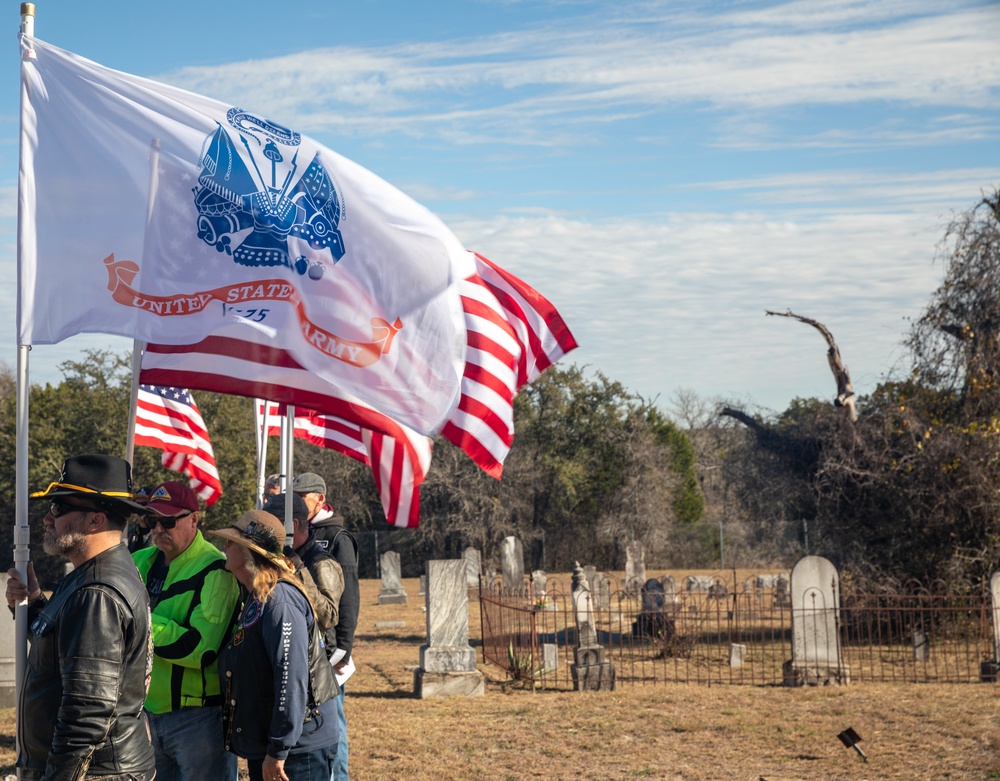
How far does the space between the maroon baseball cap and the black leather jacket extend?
0.95m

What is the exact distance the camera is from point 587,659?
12.6 m

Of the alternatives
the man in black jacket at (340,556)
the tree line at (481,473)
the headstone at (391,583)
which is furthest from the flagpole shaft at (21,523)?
the tree line at (481,473)

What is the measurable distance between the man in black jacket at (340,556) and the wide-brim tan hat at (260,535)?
1411 millimetres

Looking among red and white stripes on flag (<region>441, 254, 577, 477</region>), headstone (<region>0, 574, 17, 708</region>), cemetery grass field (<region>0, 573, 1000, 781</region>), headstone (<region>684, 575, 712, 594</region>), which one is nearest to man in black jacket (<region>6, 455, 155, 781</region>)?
red and white stripes on flag (<region>441, 254, 577, 477</region>)

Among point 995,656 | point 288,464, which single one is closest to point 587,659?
point 995,656

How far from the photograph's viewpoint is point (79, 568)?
3609 millimetres

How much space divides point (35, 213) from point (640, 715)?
311 inches

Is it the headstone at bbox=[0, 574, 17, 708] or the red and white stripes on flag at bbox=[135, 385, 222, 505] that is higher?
the red and white stripes on flag at bbox=[135, 385, 222, 505]

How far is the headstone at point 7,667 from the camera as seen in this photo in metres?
11.4

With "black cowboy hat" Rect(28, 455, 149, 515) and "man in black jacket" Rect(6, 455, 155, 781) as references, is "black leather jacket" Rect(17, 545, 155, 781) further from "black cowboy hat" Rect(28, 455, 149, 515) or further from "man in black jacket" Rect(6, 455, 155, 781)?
"black cowboy hat" Rect(28, 455, 149, 515)

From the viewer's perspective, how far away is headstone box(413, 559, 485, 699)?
12.1 meters

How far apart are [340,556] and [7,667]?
22.7 ft

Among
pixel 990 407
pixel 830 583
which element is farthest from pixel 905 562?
pixel 830 583

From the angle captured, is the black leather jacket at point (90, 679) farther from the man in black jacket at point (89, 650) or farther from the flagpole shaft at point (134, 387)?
the flagpole shaft at point (134, 387)
